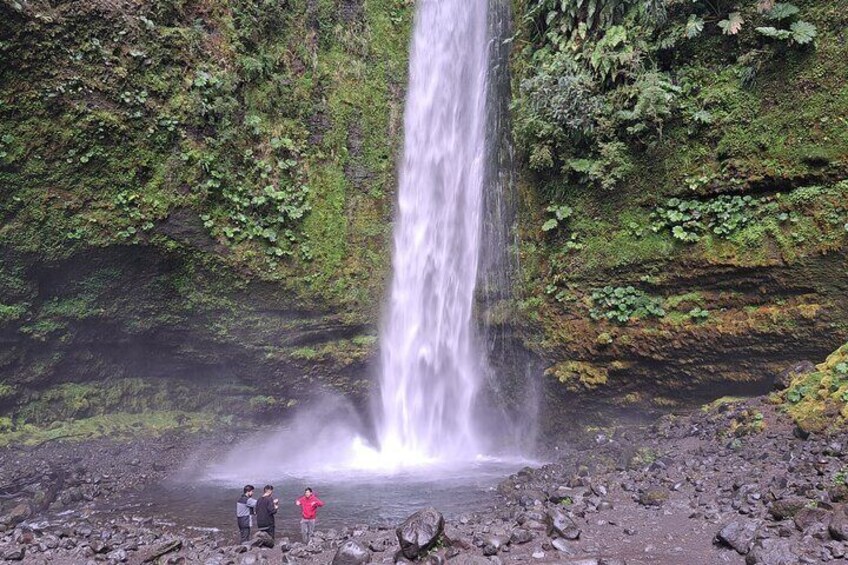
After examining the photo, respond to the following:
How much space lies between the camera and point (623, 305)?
32.1ft

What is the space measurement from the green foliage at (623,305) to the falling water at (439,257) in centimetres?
311

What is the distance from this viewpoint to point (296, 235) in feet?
39.6

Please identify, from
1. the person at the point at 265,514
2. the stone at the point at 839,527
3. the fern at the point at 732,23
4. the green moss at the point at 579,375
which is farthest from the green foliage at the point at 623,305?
the person at the point at 265,514

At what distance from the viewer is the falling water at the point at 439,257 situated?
41.0 ft

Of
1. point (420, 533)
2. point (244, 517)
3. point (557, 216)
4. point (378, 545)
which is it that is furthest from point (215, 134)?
point (420, 533)

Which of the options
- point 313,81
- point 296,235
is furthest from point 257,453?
point 313,81

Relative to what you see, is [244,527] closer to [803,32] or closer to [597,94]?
[597,94]

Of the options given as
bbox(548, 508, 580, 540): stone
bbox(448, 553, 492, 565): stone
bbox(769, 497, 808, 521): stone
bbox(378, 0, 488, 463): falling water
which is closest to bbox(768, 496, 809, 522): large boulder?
bbox(769, 497, 808, 521): stone

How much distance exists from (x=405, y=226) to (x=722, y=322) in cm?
708

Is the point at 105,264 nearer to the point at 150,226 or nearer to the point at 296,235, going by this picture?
the point at 150,226

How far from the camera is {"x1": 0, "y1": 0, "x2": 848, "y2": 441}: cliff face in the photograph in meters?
8.74

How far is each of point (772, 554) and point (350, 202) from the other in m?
10.4

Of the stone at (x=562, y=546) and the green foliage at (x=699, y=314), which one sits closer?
the stone at (x=562, y=546)

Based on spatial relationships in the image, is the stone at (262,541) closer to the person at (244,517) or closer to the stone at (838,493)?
the person at (244,517)
